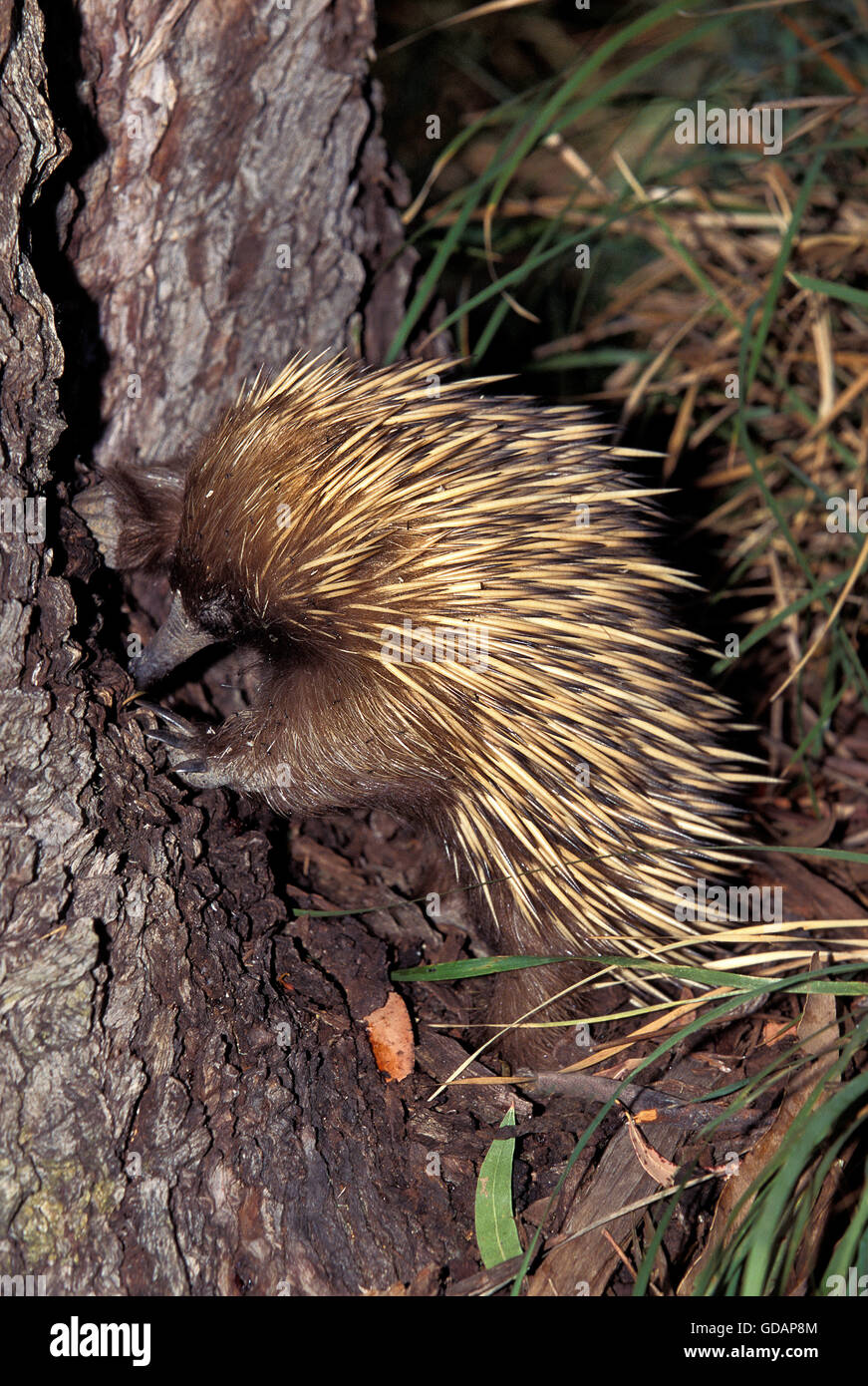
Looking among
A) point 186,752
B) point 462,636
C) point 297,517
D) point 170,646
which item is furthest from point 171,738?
point 462,636

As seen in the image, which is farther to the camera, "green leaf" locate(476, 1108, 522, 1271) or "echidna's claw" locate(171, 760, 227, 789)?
"echidna's claw" locate(171, 760, 227, 789)

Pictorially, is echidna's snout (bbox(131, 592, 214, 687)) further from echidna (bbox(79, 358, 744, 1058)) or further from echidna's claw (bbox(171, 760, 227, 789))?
echidna's claw (bbox(171, 760, 227, 789))

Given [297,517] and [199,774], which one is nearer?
[297,517]

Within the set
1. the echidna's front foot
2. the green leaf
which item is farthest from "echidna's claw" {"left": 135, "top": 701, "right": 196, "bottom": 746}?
the green leaf

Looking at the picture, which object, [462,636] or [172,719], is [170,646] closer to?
[172,719]

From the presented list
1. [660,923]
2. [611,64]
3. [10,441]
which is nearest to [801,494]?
[660,923]

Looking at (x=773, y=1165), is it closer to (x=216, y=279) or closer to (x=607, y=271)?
(x=216, y=279)
